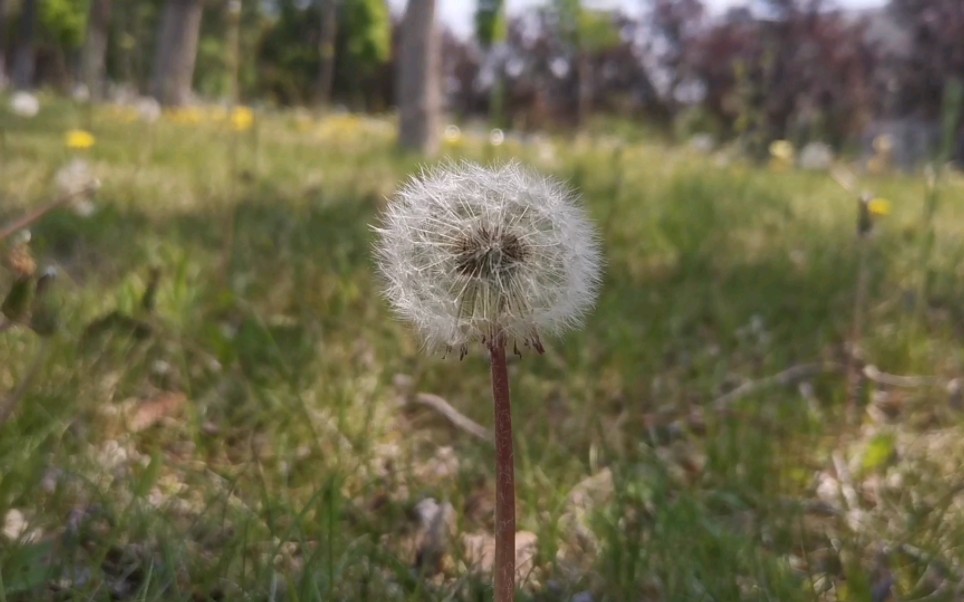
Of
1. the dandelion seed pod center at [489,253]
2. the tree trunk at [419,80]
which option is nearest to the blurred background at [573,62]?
the tree trunk at [419,80]

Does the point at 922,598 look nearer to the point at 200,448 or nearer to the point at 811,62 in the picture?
the point at 200,448

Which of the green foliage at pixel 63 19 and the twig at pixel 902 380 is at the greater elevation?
the green foliage at pixel 63 19

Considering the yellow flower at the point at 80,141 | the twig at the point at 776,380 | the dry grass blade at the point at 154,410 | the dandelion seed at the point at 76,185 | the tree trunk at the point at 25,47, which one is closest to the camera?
the dry grass blade at the point at 154,410

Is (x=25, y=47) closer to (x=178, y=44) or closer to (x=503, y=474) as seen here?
(x=178, y=44)

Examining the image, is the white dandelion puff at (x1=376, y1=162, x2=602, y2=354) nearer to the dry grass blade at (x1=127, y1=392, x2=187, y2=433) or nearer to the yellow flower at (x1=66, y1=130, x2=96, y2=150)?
the dry grass blade at (x1=127, y1=392, x2=187, y2=433)

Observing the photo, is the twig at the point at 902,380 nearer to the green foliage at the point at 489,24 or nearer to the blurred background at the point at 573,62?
the blurred background at the point at 573,62

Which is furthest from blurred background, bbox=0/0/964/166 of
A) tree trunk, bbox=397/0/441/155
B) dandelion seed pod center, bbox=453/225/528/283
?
dandelion seed pod center, bbox=453/225/528/283

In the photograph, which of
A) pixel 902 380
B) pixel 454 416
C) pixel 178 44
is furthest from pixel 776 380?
pixel 178 44

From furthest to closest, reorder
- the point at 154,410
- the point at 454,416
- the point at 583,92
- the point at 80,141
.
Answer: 1. the point at 583,92
2. the point at 80,141
3. the point at 454,416
4. the point at 154,410
